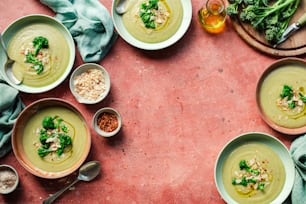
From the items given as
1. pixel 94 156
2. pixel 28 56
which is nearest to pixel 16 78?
pixel 28 56

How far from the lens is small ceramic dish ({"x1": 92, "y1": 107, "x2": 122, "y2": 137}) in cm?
267

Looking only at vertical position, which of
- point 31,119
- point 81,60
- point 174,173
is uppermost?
point 81,60

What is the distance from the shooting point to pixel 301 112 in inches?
106

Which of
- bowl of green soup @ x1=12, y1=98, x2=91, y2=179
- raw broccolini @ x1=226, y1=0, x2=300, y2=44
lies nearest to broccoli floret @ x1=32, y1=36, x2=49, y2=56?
bowl of green soup @ x1=12, y1=98, x2=91, y2=179

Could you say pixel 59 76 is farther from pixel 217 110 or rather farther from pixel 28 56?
pixel 217 110

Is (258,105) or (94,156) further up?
(258,105)

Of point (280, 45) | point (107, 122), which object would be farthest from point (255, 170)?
point (107, 122)

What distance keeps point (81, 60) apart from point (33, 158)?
53 cm

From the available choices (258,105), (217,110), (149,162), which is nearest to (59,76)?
(149,162)

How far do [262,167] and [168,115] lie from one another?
52 cm

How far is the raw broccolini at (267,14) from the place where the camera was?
266cm

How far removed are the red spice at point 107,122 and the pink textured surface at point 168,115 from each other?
7 cm

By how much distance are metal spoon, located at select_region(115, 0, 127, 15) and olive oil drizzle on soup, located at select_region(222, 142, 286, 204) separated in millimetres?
876

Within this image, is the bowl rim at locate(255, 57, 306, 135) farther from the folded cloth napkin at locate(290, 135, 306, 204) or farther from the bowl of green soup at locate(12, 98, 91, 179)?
the bowl of green soup at locate(12, 98, 91, 179)
